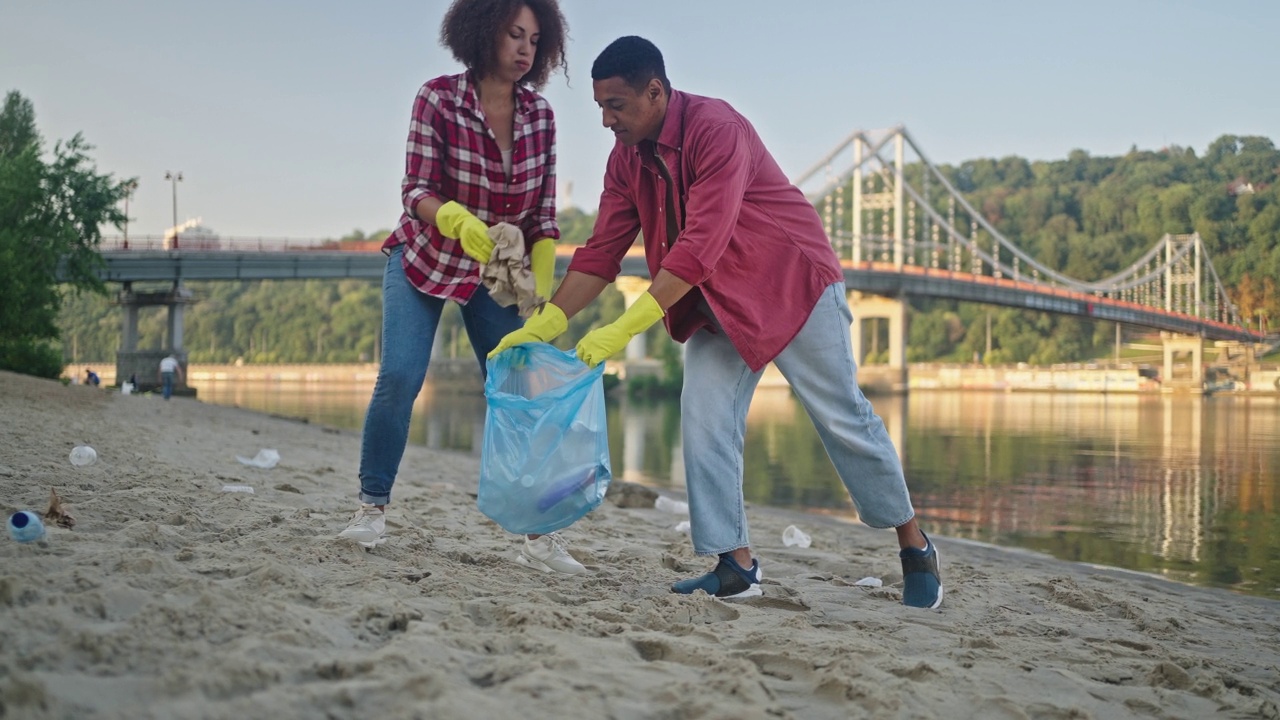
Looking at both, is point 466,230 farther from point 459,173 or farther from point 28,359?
point 28,359

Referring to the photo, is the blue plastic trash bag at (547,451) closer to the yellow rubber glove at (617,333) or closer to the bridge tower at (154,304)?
the yellow rubber glove at (617,333)

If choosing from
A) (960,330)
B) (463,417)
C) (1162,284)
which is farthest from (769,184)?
(960,330)

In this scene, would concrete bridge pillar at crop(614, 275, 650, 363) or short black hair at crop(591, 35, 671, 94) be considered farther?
concrete bridge pillar at crop(614, 275, 650, 363)

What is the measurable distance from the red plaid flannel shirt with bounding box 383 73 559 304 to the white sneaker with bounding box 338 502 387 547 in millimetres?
693

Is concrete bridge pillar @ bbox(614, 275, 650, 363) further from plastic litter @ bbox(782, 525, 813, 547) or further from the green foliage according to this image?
plastic litter @ bbox(782, 525, 813, 547)

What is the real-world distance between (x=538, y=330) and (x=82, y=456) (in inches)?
93.3

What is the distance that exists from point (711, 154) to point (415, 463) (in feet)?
22.7

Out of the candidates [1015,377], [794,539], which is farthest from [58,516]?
[1015,377]

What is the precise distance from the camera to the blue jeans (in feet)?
10.8

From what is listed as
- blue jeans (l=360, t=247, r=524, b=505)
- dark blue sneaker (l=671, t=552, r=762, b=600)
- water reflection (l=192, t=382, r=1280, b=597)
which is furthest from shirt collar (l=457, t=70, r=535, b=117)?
water reflection (l=192, t=382, r=1280, b=597)

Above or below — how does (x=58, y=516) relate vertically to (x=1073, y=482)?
above

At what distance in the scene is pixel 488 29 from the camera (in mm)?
3277

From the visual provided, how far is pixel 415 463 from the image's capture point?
9438mm

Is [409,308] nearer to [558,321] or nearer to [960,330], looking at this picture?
[558,321]
